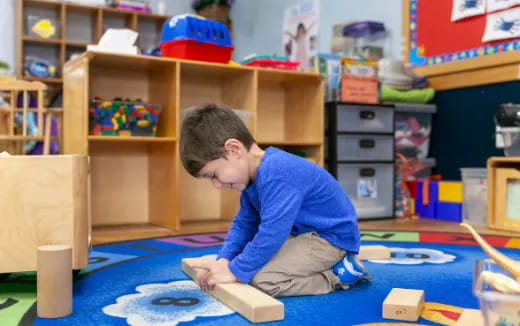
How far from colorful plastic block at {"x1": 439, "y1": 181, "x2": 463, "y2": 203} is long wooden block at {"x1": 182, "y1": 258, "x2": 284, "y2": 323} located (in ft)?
5.84

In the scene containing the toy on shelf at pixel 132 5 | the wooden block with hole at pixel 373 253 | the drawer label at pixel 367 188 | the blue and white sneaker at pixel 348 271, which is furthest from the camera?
the toy on shelf at pixel 132 5

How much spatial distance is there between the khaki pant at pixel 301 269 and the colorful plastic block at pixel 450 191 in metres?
1.55

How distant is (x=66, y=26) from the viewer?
4.77 metres

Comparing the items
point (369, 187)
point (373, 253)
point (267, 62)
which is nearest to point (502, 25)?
point (369, 187)

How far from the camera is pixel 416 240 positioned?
79.1 inches

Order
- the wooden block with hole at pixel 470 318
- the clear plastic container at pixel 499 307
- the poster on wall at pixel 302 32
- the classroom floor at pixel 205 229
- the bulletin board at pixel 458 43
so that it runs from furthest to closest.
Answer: the poster on wall at pixel 302 32 < the bulletin board at pixel 458 43 < the classroom floor at pixel 205 229 < the wooden block with hole at pixel 470 318 < the clear plastic container at pixel 499 307

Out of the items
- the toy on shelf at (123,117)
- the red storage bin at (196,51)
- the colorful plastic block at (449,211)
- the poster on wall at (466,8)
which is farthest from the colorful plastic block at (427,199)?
the toy on shelf at (123,117)

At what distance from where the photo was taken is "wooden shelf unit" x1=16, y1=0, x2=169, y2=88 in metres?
4.50

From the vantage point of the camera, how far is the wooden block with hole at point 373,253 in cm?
163

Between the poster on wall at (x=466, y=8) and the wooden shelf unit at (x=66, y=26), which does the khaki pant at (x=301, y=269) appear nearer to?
the poster on wall at (x=466, y=8)

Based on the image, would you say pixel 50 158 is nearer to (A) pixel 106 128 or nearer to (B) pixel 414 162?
(A) pixel 106 128

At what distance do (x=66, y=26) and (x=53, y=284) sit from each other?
418 centimetres

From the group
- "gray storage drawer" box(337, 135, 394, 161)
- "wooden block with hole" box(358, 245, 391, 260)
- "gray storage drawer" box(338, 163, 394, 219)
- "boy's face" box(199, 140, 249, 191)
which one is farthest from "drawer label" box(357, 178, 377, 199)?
"boy's face" box(199, 140, 249, 191)

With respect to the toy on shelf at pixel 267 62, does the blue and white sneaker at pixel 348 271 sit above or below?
below
